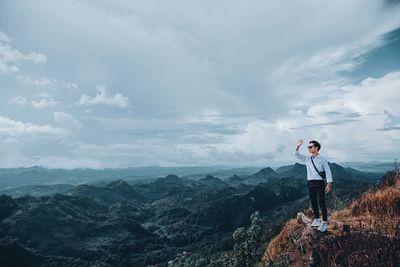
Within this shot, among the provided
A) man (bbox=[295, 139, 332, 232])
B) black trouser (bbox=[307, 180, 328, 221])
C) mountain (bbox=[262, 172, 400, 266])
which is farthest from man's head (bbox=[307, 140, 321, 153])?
mountain (bbox=[262, 172, 400, 266])

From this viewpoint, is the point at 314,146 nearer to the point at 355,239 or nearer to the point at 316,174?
the point at 316,174

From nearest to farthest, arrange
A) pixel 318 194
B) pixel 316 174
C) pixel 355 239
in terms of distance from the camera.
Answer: pixel 355 239
pixel 316 174
pixel 318 194

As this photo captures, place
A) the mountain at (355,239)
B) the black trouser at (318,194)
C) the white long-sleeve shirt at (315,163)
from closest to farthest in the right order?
1. the mountain at (355,239)
2. the black trouser at (318,194)
3. the white long-sleeve shirt at (315,163)

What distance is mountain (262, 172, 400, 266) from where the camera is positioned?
11.2 meters

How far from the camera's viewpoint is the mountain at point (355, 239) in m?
11.2

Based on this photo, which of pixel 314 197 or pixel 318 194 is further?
pixel 314 197

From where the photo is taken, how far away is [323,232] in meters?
13.5

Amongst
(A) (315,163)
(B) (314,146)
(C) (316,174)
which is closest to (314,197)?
(C) (316,174)

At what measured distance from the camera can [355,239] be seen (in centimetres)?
1234

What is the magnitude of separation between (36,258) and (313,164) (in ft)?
568

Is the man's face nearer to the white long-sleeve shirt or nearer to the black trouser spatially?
the white long-sleeve shirt

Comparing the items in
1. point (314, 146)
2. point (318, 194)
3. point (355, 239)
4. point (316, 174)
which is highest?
point (314, 146)

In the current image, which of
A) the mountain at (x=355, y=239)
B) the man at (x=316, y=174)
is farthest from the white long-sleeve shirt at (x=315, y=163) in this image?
the mountain at (x=355, y=239)

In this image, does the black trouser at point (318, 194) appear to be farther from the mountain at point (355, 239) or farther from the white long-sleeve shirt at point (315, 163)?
the mountain at point (355, 239)
